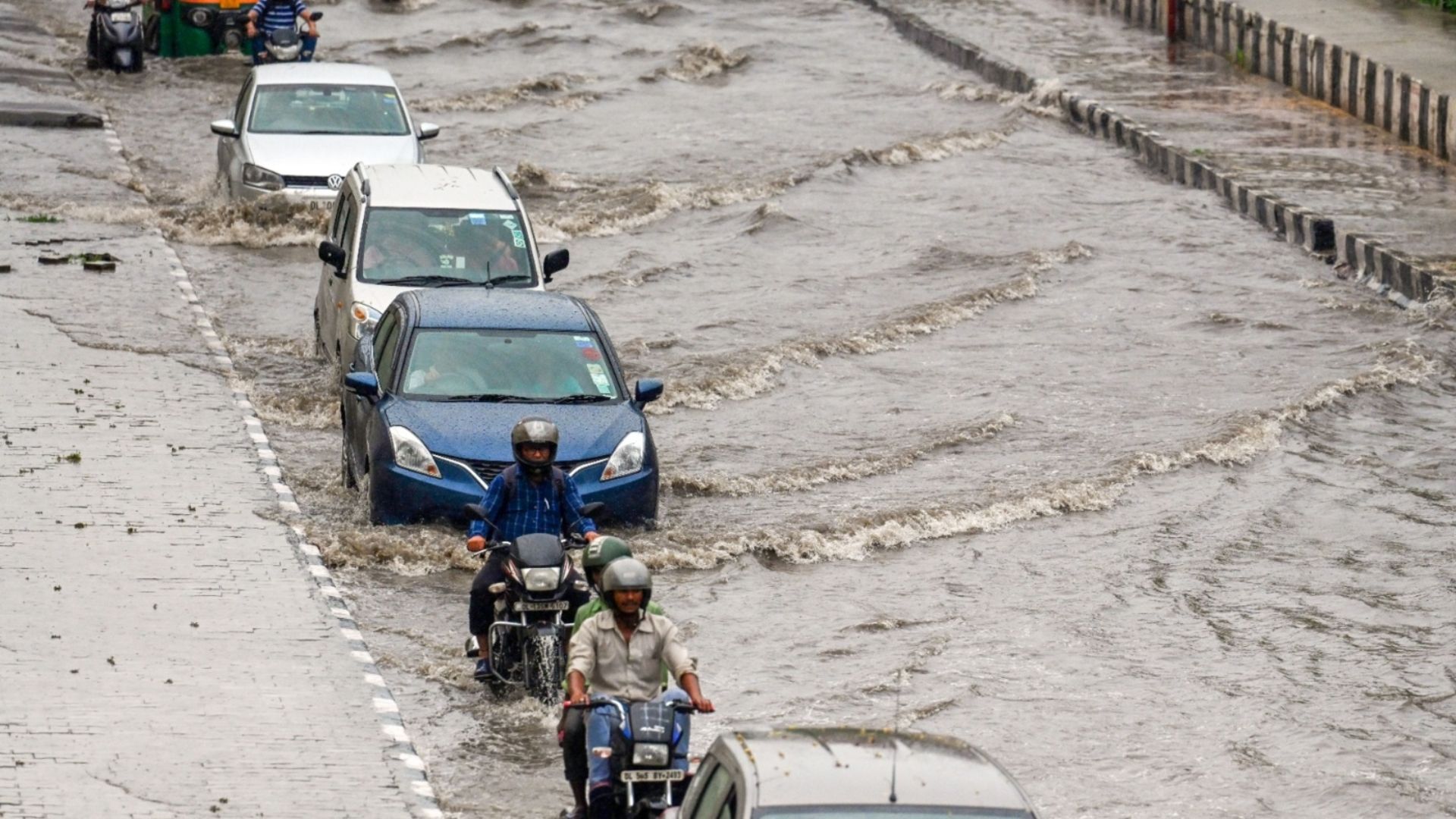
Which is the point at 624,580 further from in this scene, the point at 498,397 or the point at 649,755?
the point at 498,397

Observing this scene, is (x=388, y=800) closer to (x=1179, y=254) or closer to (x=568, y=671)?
(x=568, y=671)

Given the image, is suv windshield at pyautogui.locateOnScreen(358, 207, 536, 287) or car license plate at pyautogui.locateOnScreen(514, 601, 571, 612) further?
suv windshield at pyautogui.locateOnScreen(358, 207, 536, 287)

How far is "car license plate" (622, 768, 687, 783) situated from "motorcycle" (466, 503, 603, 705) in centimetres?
256

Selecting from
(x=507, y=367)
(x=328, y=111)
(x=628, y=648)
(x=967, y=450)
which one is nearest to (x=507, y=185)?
(x=967, y=450)

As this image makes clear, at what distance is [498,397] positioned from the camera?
557 inches

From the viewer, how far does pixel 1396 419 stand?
62.1 feet

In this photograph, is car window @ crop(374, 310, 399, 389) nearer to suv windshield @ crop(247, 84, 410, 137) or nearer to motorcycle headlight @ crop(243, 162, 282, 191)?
motorcycle headlight @ crop(243, 162, 282, 191)

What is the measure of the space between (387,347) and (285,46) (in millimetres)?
16633

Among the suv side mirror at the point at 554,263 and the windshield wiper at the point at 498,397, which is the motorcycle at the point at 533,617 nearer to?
the windshield wiper at the point at 498,397

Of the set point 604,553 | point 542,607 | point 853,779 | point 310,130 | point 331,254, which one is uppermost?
point 853,779

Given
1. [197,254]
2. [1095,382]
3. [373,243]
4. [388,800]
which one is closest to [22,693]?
[388,800]

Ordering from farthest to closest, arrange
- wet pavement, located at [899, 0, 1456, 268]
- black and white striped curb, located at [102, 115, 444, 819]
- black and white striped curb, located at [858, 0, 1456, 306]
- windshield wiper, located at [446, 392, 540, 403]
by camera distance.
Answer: wet pavement, located at [899, 0, 1456, 268] < black and white striped curb, located at [858, 0, 1456, 306] < windshield wiper, located at [446, 392, 540, 403] < black and white striped curb, located at [102, 115, 444, 819]

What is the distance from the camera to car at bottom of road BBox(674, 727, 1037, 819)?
22.0 feet

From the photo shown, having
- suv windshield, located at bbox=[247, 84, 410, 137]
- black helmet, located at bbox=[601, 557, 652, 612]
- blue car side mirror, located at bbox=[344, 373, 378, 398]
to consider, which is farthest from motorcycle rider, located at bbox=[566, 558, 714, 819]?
suv windshield, located at bbox=[247, 84, 410, 137]
